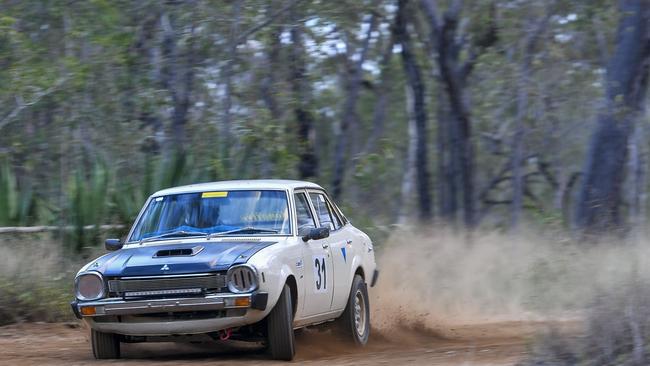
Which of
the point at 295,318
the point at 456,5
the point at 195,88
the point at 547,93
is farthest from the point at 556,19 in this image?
the point at 295,318

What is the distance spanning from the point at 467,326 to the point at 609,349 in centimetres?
572

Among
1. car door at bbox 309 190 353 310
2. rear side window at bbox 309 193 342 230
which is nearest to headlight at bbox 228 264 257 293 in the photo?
car door at bbox 309 190 353 310

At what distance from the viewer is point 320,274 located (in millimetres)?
9547

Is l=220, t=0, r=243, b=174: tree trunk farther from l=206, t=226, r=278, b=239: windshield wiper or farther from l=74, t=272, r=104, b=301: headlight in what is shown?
l=74, t=272, r=104, b=301: headlight

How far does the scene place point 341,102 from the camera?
31938 mm

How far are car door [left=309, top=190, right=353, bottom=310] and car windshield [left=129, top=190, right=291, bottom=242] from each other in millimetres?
752

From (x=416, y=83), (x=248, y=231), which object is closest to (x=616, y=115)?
(x=416, y=83)

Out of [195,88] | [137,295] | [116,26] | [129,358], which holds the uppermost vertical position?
[116,26]

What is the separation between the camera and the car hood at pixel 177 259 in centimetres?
836

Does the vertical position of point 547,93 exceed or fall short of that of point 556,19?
it falls short

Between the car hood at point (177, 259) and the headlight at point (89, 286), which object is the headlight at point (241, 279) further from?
the headlight at point (89, 286)

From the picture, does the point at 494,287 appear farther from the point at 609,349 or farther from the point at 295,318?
the point at 609,349

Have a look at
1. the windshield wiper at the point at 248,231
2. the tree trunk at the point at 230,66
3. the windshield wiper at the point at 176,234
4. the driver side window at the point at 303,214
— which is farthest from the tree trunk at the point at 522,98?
the windshield wiper at the point at 176,234

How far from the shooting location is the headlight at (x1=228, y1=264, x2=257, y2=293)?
326 inches
